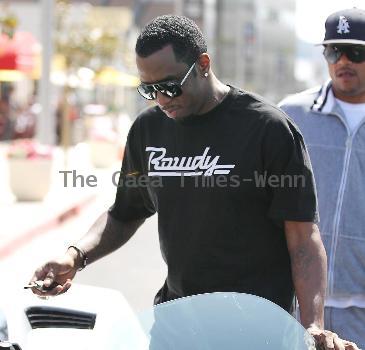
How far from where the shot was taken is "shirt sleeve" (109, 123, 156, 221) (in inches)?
132

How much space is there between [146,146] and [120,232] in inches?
15.0

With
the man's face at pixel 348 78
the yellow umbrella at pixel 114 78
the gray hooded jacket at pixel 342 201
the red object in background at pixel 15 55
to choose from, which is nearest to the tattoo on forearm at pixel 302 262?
the gray hooded jacket at pixel 342 201

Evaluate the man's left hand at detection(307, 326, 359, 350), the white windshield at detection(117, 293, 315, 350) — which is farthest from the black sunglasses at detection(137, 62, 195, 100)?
the man's left hand at detection(307, 326, 359, 350)

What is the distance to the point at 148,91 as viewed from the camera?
9.84 feet

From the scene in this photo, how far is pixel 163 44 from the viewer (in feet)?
9.61

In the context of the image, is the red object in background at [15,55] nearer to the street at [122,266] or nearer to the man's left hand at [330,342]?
the street at [122,266]

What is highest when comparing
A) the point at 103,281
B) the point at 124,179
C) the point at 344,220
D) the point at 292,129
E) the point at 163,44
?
the point at 163,44

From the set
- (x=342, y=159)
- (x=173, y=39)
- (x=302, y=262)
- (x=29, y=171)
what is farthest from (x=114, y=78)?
(x=302, y=262)

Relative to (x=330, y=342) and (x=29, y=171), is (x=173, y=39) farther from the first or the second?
(x=29, y=171)

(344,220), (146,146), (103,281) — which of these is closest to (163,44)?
(146,146)

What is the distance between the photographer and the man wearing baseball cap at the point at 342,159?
391cm

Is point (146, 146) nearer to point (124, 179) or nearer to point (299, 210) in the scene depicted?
point (124, 179)

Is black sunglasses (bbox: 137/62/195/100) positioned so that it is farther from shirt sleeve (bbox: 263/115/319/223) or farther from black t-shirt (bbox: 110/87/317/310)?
shirt sleeve (bbox: 263/115/319/223)

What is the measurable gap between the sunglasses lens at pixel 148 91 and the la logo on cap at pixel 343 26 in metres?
1.38
